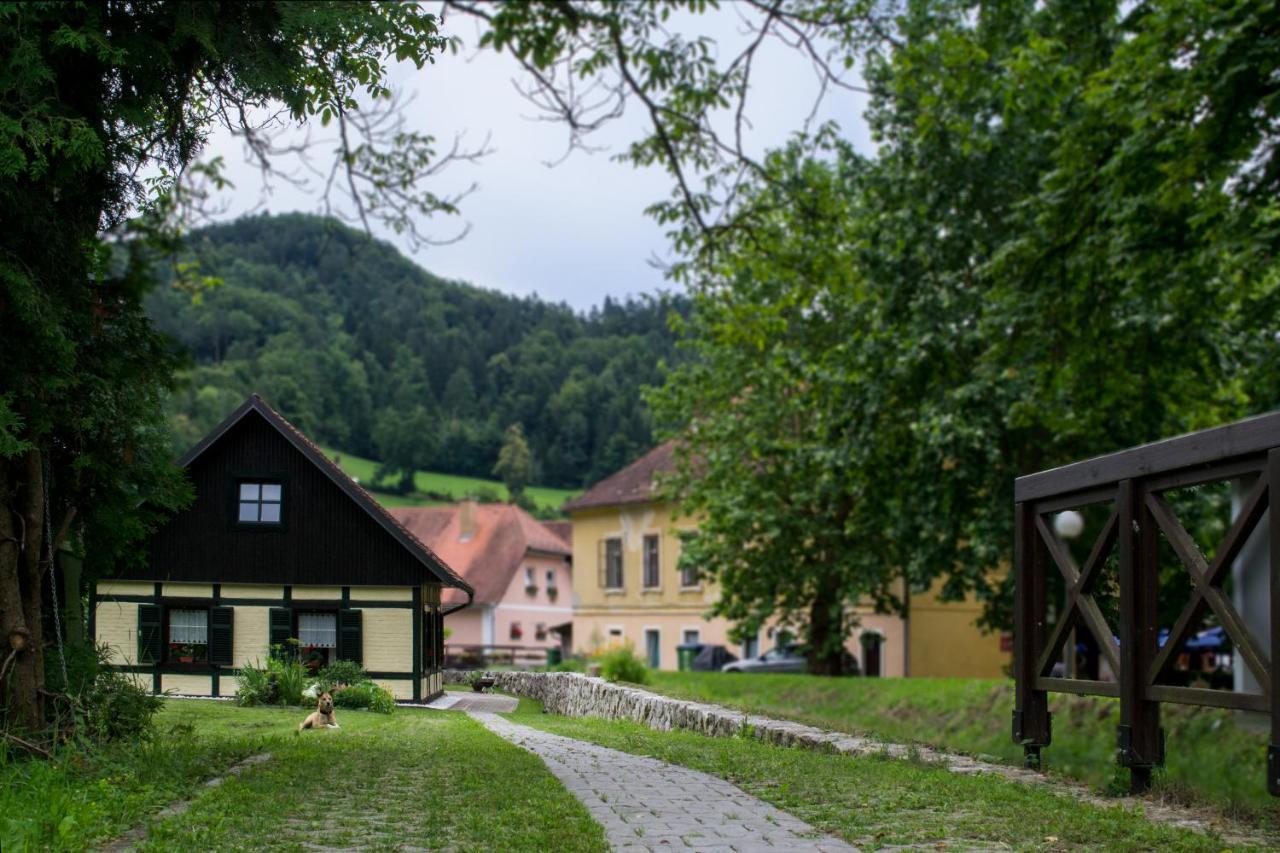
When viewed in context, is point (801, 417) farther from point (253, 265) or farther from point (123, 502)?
point (123, 502)

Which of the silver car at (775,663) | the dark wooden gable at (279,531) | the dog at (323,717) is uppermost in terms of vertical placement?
the dark wooden gable at (279,531)

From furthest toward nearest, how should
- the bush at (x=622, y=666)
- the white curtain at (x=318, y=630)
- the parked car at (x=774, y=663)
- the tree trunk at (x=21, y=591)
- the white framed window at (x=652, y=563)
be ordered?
the white framed window at (x=652, y=563) → the parked car at (x=774, y=663) → the bush at (x=622, y=666) → the white curtain at (x=318, y=630) → the tree trunk at (x=21, y=591)

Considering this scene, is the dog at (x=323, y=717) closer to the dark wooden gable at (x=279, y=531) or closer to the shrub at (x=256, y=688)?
the shrub at (x=256, y=688)

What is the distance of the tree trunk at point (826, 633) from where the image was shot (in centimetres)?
3181

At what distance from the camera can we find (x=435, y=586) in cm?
890

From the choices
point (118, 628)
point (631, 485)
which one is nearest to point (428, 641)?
point (118, 628)

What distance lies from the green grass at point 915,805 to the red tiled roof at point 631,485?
118 ft

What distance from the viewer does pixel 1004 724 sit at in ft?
71.2

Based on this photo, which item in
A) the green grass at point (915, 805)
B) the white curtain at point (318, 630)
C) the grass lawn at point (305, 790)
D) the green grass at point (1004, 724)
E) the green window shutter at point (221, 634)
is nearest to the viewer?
the grass lawn at point (305, 790)

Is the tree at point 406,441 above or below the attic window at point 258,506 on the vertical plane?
above

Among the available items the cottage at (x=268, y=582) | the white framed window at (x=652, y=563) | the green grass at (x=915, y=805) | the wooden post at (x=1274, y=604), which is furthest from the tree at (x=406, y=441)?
the white framed window at (x=652, y=563)

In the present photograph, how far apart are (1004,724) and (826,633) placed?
1132cm

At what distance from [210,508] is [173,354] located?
52.0 inches

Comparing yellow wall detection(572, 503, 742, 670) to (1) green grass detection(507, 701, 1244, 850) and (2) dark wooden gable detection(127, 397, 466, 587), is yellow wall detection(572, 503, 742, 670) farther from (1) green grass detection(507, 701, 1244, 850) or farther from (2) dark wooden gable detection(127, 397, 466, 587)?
(2) dark wooden gable detection(127, 397, 466, 587)
